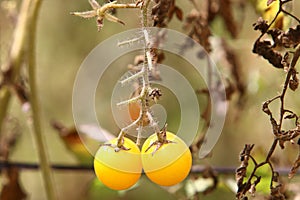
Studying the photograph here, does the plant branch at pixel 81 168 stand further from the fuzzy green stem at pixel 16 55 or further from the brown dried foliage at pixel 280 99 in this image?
the brown dried foliage at pixel 280 99

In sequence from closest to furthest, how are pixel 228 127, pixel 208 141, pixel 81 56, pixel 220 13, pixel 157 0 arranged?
1. pixel 157 0
2. pixel 208 141
3. pixel 220 13
4. pixel 228 127
5. pixel 81 56

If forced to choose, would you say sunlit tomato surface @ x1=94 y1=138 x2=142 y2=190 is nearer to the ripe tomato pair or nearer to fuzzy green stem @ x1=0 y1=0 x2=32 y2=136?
the ripe tomato pair

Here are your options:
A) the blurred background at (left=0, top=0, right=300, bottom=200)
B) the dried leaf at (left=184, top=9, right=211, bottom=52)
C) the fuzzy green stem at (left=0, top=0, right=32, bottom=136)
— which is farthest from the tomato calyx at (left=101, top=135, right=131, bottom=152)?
the blurred background at (left=0, top=0, right=300, bottom=200)

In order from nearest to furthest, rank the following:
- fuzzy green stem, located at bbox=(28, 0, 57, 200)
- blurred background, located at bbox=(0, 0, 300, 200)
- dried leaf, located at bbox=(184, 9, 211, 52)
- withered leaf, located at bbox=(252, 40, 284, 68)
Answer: withered leaf, located at bbox=(252, 40, 284, 68), dried leaf, located at bbox=(184, 9, 211, 52), fuzzy green stem, located at bbox=(28, 0, 57, 200), blurred background, located at bbox=(0, 0, 300, 200)

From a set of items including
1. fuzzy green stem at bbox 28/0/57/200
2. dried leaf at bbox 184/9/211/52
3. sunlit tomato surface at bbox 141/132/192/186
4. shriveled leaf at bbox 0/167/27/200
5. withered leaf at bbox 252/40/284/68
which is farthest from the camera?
shriveled leaf at bbox 0/167/27/200

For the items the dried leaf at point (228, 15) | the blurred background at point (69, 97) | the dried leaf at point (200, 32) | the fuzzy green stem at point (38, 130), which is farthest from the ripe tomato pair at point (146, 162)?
the blurred background at point (69, 97)

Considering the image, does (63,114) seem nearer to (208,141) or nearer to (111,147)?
(208,141)

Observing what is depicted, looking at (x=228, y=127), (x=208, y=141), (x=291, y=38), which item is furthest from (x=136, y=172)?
(x=228, y=127)
